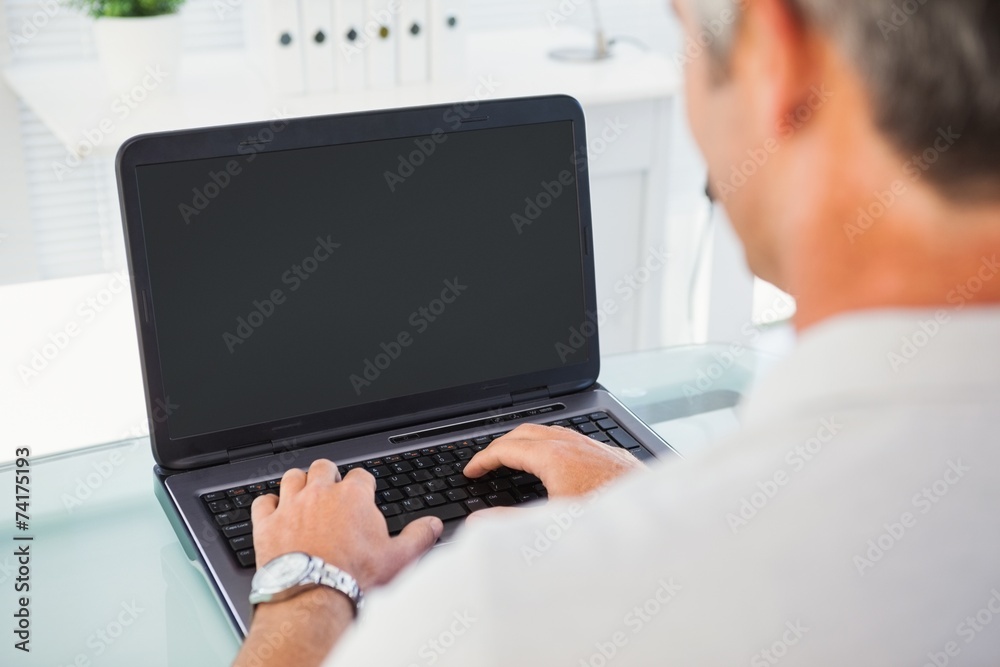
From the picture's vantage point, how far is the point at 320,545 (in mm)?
833

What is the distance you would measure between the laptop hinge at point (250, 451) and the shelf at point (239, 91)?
0.88 meters

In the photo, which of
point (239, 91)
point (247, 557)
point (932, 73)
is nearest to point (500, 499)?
point (247, 557)

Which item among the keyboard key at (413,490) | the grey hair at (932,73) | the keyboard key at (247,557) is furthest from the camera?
the keyboard key at (413,490)

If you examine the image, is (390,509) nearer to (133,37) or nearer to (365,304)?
(365,304)

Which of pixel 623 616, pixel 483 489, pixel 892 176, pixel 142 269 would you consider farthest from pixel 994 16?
pixel 142 269

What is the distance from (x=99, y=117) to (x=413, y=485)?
112cm

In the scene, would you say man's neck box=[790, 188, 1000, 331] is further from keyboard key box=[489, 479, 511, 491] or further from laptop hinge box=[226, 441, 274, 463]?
laptop hinge box=[226, 441, 274, 463]

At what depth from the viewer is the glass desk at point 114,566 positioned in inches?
34.7

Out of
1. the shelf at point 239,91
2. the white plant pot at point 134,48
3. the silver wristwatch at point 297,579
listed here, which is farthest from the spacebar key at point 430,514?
the white plant pot at point 134,48

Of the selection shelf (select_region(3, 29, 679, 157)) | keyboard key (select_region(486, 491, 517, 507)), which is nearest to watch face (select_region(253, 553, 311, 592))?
keyboard key (select_region(486, 491, 517, 507))

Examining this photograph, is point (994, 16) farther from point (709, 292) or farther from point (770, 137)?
point (709, 292)

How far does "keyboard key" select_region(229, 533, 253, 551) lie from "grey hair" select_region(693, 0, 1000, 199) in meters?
0.61

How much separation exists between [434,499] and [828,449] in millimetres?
533

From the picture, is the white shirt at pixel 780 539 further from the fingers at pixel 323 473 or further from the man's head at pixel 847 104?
the fingers at pixel 323 473
